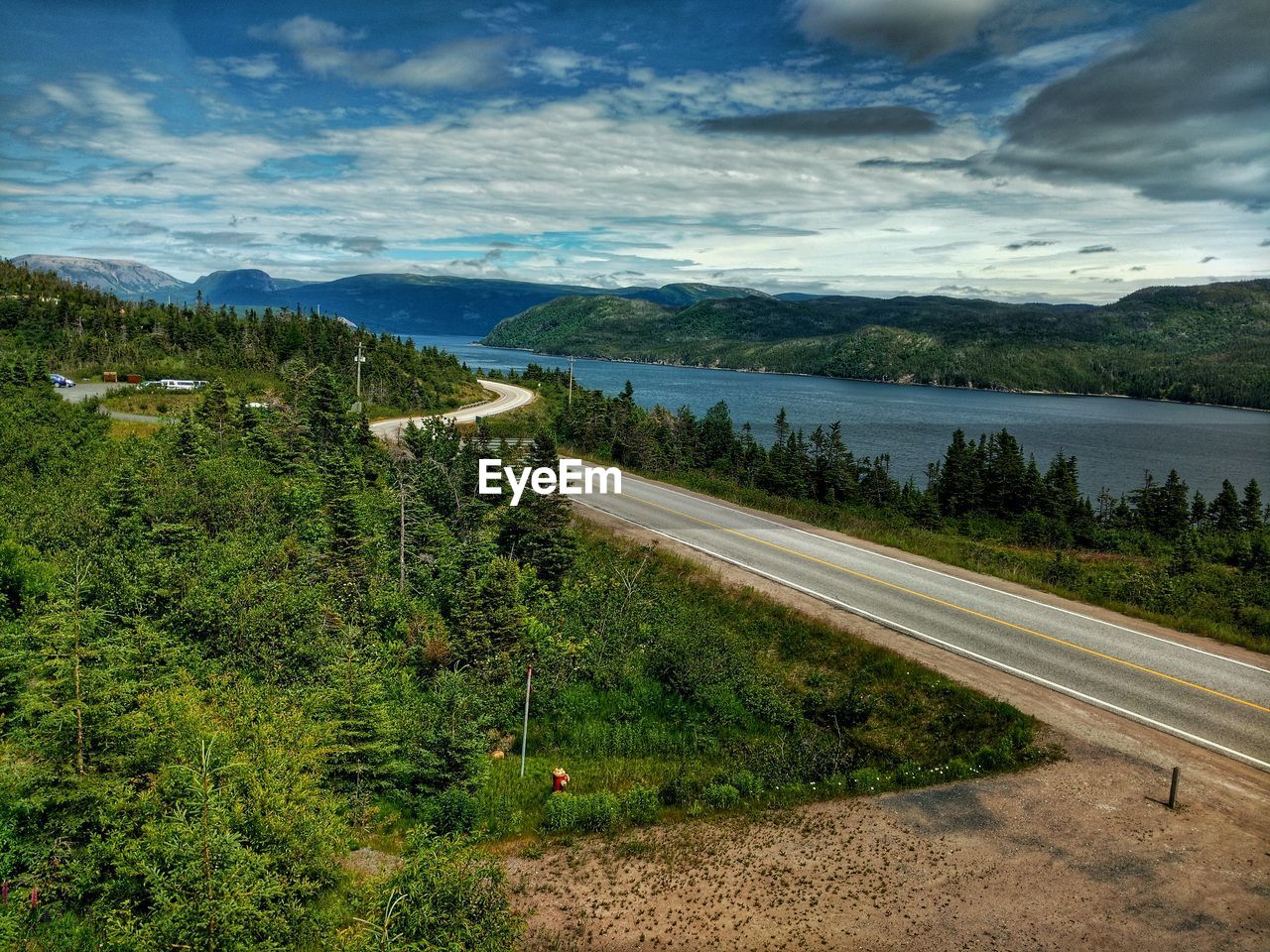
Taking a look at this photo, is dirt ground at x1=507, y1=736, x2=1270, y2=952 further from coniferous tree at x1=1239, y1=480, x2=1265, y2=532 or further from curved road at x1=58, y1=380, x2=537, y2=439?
coniferous tree at x1=1239, y1=480, x2=1265, y2=532

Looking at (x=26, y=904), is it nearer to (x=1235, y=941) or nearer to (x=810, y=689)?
(x=810, y=689)

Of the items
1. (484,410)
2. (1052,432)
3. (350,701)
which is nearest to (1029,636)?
(350,701)

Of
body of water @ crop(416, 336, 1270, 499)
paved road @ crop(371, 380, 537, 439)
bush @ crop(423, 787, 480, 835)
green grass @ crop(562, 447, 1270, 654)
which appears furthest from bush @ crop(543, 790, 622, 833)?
body of water @ crop(416, 336, 1270, 499)

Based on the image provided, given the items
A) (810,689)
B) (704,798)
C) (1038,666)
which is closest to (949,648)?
(1038,666)

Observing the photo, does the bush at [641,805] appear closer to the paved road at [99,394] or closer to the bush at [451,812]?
the bush at [451,812]

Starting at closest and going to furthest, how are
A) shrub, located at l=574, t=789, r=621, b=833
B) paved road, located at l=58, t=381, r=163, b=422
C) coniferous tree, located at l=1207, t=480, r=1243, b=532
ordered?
shrub, located at l=574, t=789, r=621, b=833
paved road, located at l=58, t=381, r=163, b=422
coniferous tree, located at l=1207, t=480, r=1243, b=532

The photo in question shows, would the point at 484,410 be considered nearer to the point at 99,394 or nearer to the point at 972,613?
the point at 99,394
